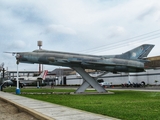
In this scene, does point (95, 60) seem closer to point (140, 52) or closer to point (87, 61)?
point (87, 61)

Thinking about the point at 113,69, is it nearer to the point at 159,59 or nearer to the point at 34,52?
the point at 34,52

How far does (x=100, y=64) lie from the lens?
2556 cm

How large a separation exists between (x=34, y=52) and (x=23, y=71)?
105020mm

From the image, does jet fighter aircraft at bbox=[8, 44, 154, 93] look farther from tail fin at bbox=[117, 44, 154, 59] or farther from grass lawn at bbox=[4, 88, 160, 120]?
grass lawn at bbox=[4, 88, 160, 120]

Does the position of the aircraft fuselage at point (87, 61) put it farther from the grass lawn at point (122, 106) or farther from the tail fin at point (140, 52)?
the grass lawn at point (122, 106)

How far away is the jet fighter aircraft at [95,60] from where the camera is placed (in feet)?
83.3

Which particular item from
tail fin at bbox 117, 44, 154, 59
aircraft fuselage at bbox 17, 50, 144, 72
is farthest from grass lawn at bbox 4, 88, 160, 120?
tail fin at bbox 117, 44, 154, 59

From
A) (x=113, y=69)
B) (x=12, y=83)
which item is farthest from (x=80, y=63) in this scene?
(x=12, y=83)

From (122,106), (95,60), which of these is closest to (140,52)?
(95,60)

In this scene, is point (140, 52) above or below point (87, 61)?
above

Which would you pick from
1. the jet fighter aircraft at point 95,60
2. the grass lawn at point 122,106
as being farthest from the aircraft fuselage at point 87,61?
the grass lawn at point 122,106

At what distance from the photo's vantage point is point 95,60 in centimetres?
2562

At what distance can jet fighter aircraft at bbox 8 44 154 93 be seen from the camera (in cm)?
2538

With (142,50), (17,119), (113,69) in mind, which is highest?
(142,50)
